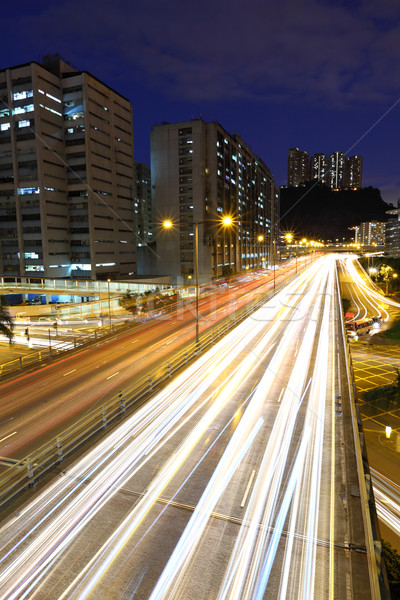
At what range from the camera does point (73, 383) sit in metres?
18.9

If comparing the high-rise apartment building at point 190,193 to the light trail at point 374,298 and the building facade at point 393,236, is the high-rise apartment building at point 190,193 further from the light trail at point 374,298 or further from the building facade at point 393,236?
the building facade at point 393,236

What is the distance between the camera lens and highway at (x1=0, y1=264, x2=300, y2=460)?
538 inches

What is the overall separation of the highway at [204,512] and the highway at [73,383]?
3.32 meters

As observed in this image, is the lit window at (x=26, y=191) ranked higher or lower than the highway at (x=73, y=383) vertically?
higher

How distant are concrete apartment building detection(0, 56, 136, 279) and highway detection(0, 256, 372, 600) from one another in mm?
65857

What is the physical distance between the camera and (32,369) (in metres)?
21.2

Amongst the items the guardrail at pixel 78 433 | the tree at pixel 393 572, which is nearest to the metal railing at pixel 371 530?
the tree at pixel 393 572

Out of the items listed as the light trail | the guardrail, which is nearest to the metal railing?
the guardrail

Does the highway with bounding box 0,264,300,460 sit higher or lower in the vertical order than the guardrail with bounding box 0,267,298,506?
lower

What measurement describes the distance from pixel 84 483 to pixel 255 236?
141 meters

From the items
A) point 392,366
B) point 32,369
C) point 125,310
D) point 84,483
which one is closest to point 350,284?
point 392,366

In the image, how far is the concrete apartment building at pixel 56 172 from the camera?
6919cm

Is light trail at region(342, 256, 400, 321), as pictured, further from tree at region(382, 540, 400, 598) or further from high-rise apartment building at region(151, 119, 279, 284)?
tree at region(382, 540, 400, 598)

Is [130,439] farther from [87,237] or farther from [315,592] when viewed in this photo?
[87,237]
